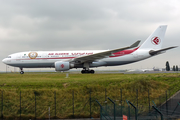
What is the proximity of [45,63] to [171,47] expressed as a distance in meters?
20.1

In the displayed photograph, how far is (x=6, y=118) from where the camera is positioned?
620 inches

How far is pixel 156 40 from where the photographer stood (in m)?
34.6

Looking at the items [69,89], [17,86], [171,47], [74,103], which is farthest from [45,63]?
[171,47]

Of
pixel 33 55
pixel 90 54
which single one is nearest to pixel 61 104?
pixel 90 54

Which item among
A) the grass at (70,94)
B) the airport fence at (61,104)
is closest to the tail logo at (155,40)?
the grass at (70,94)

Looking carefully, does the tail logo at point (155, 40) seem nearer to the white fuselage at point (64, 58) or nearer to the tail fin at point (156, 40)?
the tail fin at point (156, 40)

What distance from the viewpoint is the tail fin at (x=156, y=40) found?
3456cm

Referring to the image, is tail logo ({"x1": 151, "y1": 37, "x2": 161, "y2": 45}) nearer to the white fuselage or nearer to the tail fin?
the tail fin

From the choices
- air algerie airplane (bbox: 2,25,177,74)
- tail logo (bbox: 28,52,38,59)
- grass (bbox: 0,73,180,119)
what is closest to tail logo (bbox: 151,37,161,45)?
air algerie airplane (bbox: 2,25,177,74)

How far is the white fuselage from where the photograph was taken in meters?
32.5

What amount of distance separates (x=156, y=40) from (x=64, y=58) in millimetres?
16251

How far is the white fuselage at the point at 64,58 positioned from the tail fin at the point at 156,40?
69.0 inches

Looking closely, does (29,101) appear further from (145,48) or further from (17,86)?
(145,48)

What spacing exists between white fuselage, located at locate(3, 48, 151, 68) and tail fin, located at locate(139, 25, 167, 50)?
5.75 ft
